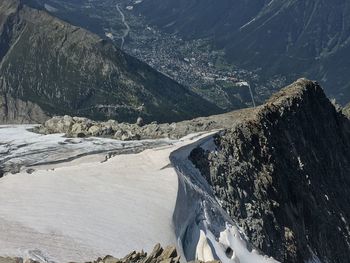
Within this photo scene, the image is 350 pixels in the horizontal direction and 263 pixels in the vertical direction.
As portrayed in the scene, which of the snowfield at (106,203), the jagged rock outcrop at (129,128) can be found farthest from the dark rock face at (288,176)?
the jagged rock outcrop at (129,128)

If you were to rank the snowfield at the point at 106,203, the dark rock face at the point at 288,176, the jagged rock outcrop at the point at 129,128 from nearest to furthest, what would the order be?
the snowfield at the point at 106,203
the dark rock face at the point at 288,176
the jagged rock outcrop at the point at 129,128

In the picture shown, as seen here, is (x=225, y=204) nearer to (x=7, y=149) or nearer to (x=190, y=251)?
(x=190, y=251)

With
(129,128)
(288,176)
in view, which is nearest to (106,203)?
(129,128)

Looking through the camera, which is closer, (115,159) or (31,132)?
(115,159)

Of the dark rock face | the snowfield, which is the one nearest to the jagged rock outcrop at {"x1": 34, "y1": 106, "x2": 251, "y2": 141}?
the snowfield

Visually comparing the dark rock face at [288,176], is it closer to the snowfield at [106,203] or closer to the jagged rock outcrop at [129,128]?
the snowfield at [106,203]

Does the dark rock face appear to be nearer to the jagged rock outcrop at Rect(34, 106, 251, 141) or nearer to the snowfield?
the snowfield

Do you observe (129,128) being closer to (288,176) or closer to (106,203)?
(288,176)

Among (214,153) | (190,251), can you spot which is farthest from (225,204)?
(190,251)
